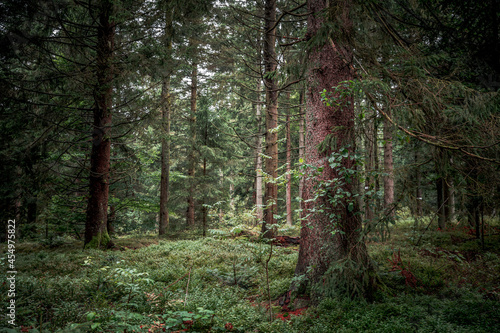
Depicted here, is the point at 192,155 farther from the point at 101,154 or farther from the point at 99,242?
the point at 99,242

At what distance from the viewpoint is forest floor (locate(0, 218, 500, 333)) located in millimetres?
3453

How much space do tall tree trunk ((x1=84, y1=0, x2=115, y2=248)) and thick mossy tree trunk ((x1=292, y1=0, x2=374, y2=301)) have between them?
288 inches

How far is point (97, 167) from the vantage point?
8883mm

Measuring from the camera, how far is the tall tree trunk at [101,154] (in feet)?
28.2

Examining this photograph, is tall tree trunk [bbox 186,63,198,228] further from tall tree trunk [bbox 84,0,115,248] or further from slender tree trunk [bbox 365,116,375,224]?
slender tree trunk [bbox 365,116,375,224]

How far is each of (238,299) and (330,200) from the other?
282 centimetres

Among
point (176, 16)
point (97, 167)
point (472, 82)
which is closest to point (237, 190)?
point (97, 167)

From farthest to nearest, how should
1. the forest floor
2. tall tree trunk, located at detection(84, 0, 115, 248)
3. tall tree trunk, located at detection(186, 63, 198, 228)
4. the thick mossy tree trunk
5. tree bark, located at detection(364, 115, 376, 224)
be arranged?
tall tree trunk, located at detection(186, 63, 198, 228)
tall tree trunk, located at detection(84, 0, 115, 248)
the thick mossy tree trunk
tree bark, located at detection(364, 115, 376, 224)
the forest floor

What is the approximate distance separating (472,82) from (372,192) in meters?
6.19

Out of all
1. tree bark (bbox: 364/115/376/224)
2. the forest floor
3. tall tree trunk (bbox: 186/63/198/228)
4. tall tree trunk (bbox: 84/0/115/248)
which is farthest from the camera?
tall tree trunk (bbox: 186/63/198/228)

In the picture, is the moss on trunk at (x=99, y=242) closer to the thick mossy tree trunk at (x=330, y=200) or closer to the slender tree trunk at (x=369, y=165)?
the thick mossy tree trunk at (x=330, y=200)

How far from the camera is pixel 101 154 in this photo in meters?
8.98

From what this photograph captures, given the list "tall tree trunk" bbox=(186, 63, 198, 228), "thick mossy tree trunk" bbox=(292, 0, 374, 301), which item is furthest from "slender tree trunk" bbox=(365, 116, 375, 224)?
"tall tree trunk" bbox=(186, 63, 198, 228)

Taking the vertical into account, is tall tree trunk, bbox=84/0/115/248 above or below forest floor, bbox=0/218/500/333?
above
